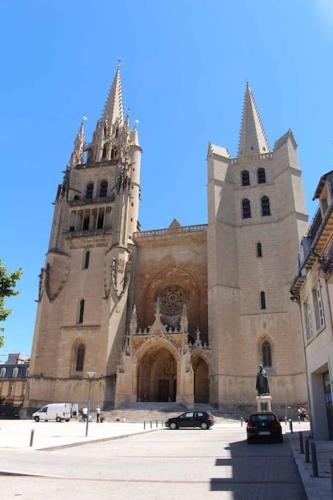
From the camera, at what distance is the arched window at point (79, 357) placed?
35438mm

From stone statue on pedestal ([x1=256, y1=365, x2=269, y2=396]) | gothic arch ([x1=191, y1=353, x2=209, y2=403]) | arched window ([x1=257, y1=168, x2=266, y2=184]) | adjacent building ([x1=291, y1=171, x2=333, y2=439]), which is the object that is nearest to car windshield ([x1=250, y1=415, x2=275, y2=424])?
adjacent building ([x1=291, y1=171, x2=333, y2=439])

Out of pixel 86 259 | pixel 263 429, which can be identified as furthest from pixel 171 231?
pixel 263 429

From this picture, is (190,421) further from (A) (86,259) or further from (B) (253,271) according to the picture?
(A) (86,259)

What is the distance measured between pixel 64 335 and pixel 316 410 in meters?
24.7

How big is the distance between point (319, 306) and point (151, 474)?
A: 9.81 meters

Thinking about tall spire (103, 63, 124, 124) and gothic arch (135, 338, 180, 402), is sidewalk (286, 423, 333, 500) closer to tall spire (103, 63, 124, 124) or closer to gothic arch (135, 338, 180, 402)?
gothic arch (135, 338, 180, 402)

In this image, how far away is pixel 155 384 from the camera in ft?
116

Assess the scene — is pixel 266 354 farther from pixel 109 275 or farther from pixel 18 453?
pixel 18 453

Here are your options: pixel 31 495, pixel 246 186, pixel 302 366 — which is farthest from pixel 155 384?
pixel 31 495

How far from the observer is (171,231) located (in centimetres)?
3938

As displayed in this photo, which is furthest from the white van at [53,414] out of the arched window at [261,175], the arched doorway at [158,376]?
the arched window at [261,175]

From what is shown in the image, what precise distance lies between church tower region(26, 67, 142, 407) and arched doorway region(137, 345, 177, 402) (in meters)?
2.64

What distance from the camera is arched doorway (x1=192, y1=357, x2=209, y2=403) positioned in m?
33.9

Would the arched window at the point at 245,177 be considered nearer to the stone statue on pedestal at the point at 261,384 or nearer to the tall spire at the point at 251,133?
the tall spire at the point at 251,133
